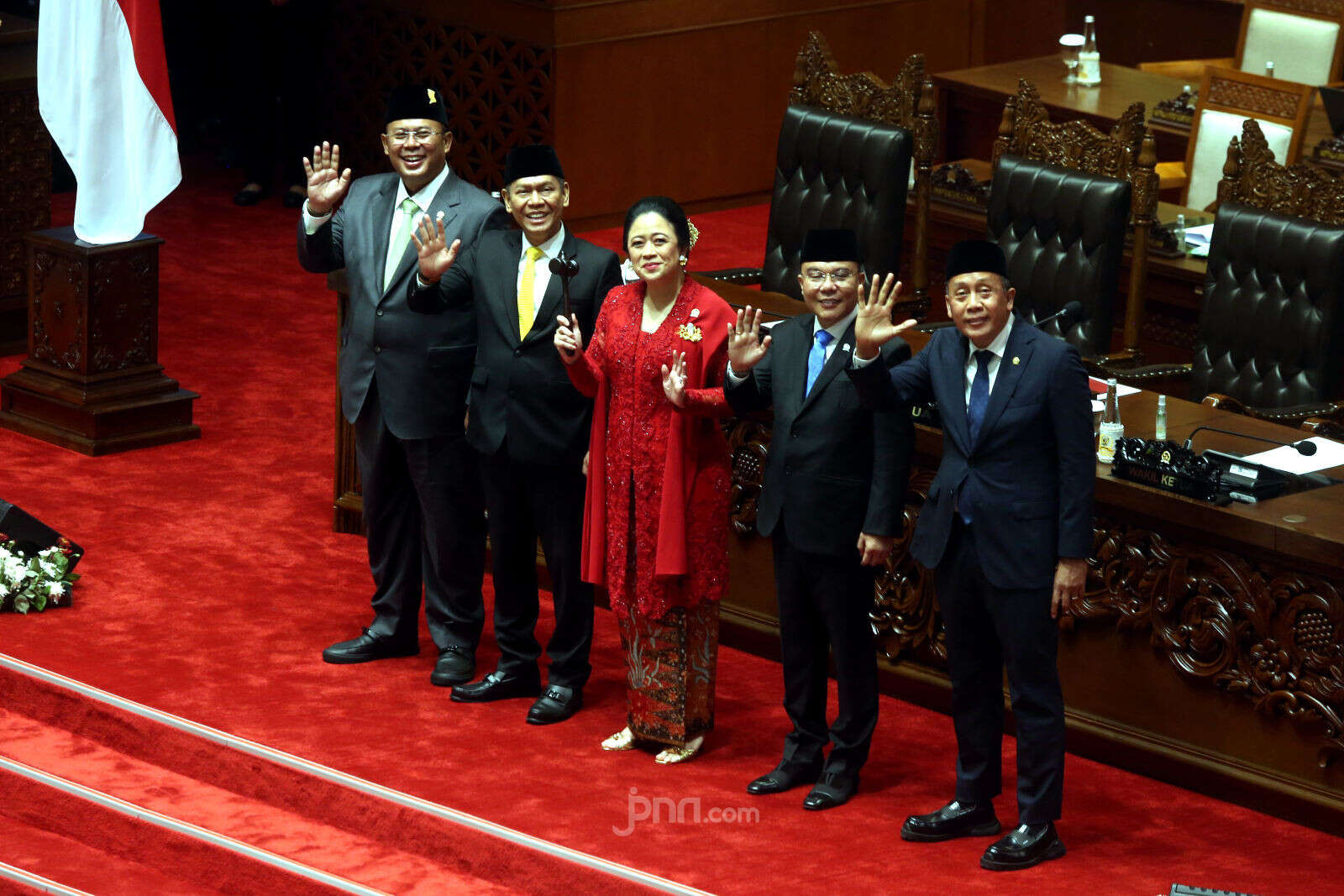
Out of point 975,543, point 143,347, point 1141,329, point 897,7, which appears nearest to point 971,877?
point 975,543

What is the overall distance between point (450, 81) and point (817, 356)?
567 cm

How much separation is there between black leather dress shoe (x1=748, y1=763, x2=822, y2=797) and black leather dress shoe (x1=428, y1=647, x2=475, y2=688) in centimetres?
94

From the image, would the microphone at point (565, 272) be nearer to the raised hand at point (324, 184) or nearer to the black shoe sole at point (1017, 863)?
the raised hand at point (324, 184)

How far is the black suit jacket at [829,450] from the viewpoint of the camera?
15.0 feet

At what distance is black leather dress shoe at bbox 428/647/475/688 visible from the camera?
5465 mm

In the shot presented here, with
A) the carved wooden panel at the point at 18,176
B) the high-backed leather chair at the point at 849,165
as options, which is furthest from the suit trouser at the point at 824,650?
the carved wooden panel at the point at 18,176

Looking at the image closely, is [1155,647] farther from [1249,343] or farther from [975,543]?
[1249,343]

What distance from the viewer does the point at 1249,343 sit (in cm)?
641

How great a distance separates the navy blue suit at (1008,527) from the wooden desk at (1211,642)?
48 cm

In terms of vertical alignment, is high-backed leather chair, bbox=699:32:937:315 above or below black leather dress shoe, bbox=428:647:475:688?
above

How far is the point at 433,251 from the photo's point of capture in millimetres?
5062

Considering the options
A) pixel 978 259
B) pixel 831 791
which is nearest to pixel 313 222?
pixel 978 259

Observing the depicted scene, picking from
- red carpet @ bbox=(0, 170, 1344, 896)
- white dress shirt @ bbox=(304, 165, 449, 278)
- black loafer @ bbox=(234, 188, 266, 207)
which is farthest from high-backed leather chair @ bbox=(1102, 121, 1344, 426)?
black loafer @ bbox=(234, 188, 266, 207)

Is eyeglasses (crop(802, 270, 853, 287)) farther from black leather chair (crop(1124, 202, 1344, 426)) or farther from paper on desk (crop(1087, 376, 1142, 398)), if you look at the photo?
black leather chair (crop(1124, 202, 1344, 426))
